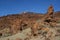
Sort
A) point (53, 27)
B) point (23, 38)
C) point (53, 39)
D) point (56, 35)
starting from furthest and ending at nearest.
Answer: point (53, 27) → point (23, 38) → point (56, 35) → point (53, 39)

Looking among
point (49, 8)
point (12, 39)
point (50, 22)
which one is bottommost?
point (12, 39)

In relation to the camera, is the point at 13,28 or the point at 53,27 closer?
the point at 53,27

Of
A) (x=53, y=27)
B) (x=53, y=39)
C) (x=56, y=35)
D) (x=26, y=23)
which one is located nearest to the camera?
(x=53, y=39)

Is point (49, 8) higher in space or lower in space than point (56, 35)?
higher

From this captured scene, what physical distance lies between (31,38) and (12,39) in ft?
12.1

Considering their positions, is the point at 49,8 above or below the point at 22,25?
above

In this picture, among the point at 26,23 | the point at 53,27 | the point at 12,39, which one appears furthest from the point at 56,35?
the point at 26,23

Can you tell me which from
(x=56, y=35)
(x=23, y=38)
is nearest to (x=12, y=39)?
(x=23, y=38)

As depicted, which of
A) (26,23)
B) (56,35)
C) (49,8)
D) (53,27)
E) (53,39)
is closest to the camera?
(53,39)

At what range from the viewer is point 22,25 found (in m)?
40.3

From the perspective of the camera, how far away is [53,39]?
84.1 feet

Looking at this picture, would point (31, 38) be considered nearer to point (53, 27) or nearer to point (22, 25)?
point (53, 27)

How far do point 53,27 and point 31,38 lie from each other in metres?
5.63

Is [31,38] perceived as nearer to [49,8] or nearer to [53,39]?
[53,39]
